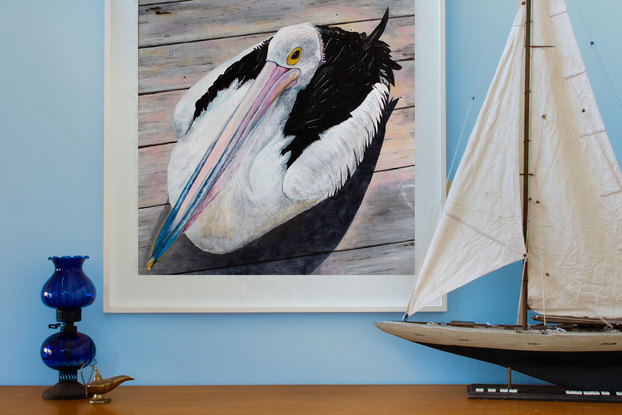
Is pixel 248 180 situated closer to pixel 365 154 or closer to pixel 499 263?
pixel 365 154

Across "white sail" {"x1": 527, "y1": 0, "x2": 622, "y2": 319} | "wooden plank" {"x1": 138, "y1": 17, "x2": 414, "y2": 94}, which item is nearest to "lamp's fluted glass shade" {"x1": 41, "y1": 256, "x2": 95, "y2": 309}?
"wooden plank" {"x1": 138, "y1": 17, "x2": 414, "y2": 94}

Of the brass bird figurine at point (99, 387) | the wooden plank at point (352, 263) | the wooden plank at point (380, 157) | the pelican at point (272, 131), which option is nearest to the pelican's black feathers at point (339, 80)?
the pelican at point (272, 131)

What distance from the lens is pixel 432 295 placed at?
136 centimetres

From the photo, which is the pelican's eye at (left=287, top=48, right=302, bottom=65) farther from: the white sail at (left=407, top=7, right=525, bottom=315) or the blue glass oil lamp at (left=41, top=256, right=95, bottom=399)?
the blue glass oil lamp at (left=41, top=256, right=95, bottom=399)

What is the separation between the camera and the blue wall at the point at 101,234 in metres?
1.53

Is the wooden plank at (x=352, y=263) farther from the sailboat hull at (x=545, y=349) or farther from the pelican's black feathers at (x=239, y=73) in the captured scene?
the pelican's black feathers at (x=239, y=73)

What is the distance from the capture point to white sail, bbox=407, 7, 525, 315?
134 cm

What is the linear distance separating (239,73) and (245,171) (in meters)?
0.24

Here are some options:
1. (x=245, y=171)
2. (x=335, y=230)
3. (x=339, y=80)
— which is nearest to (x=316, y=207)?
(x=335, y=230)

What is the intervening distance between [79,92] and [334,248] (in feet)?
2.43

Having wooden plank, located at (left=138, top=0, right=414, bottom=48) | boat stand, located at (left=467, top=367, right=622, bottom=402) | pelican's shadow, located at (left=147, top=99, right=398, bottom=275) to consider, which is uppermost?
wooden plank, located at (left=138, top=0, right=414, bottom=48)

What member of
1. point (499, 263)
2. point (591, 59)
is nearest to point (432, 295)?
point (499, 263)

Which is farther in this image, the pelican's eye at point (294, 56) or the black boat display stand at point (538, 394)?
the pelican's eye at point (294, 56)

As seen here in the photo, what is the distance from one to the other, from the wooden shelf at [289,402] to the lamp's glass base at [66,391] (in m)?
0.02
